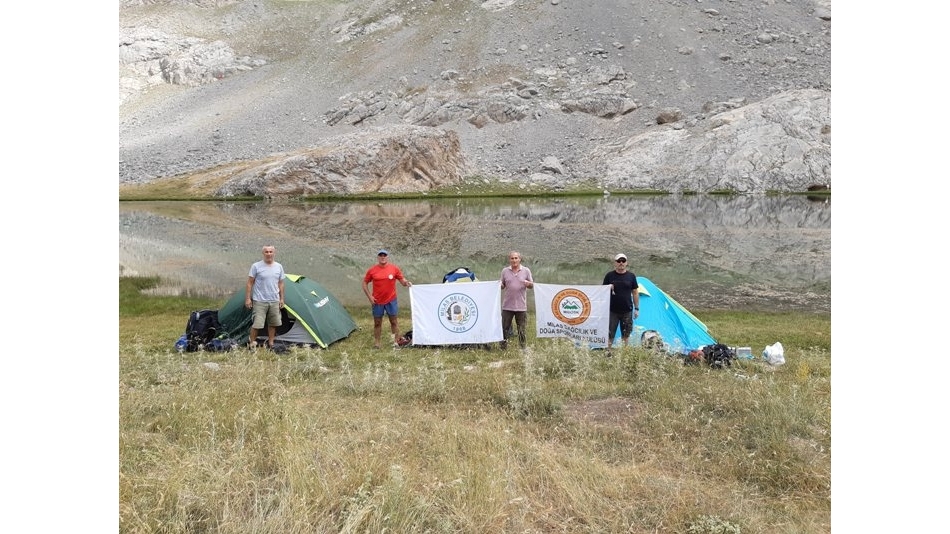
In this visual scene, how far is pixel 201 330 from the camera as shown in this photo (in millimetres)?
13719

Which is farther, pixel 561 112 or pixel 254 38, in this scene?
pixel 254 38

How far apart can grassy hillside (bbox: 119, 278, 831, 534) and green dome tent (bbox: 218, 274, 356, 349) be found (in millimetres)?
3558

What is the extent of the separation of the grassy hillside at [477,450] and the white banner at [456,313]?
346cm

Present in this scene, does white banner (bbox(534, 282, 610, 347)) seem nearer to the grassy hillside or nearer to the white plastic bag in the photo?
the grassy hillside

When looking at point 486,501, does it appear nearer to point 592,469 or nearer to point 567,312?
point 592,469

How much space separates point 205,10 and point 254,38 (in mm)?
31129

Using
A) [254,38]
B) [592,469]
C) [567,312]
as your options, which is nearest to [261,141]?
[254,38]

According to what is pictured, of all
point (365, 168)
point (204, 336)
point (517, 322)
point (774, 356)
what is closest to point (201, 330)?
point (204, 336)

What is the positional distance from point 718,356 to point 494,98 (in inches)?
3920

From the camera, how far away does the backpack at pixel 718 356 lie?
433 inches

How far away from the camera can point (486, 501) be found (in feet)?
15.8

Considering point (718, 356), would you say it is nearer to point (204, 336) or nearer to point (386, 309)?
point (386, 309)

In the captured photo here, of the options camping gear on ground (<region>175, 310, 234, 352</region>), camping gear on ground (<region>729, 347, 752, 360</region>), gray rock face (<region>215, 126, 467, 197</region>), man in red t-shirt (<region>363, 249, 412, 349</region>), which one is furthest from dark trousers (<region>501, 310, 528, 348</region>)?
gray rock face (<region>215, 126, 467, 197</region>)

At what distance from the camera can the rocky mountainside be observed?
282 feet
